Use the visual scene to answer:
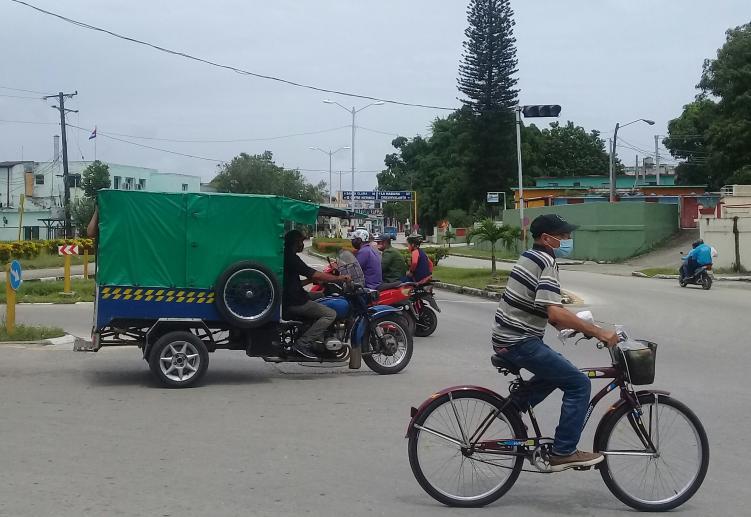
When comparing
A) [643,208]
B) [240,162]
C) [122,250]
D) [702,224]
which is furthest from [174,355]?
[240,162]

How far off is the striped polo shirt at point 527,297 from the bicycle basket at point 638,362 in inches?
20.8

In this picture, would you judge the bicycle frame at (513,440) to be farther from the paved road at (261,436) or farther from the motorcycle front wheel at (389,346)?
the motorcycle front wheel at (389,346)

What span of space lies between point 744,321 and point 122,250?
1281 centimetres

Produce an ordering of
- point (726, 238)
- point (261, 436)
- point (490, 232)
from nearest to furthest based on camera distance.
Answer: point (261, 436)
point (490, 232)
point (726, 238)

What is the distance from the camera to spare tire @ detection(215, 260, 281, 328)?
10.1m

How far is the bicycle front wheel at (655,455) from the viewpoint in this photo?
560cm

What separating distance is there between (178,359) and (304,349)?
1.49 metres

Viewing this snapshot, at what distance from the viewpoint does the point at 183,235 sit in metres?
10.3

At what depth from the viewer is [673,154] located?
3319 inches

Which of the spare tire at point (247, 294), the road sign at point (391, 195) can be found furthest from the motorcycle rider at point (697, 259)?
the road sign at point (391, 195)

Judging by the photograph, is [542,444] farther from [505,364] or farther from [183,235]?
[183,235]

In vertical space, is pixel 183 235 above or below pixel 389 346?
A: above

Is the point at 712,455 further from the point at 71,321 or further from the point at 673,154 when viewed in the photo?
the point at 673,154

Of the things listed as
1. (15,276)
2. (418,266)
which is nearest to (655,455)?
(418,266)
